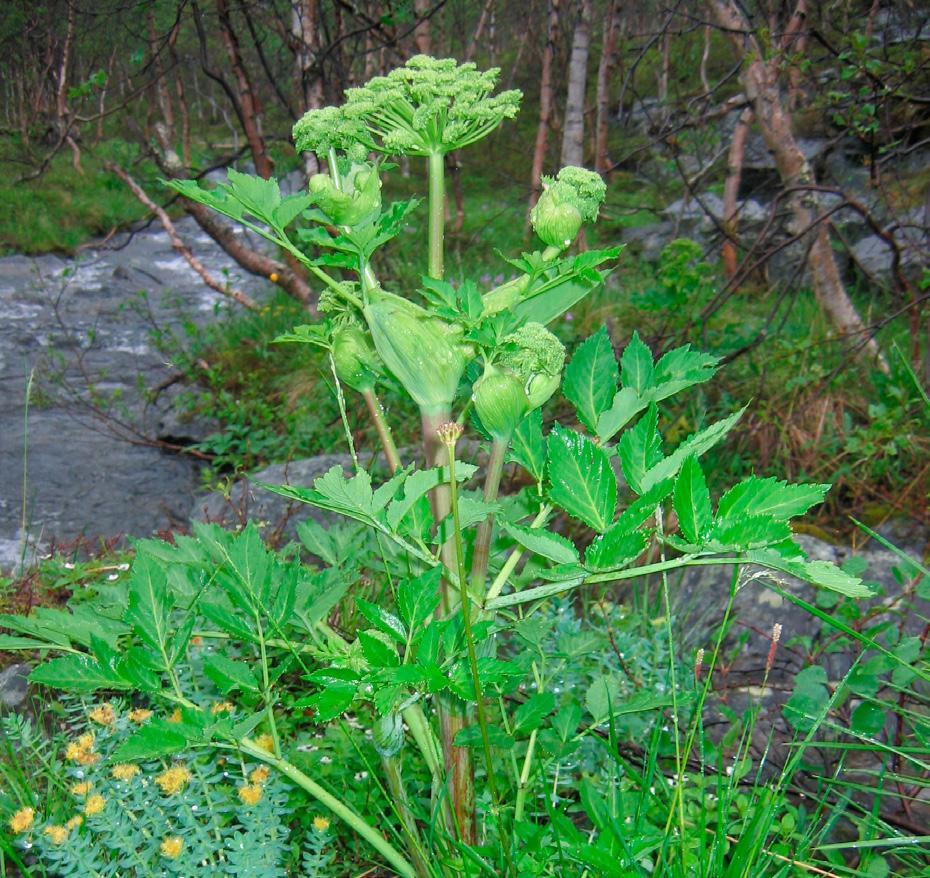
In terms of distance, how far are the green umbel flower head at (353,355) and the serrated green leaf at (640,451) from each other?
11.7 inches

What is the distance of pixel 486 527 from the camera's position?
915 millimetres

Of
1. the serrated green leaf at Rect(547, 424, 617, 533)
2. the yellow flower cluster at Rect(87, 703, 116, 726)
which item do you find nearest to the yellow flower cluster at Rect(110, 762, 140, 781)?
the yellow flower cluster at Rect(87, 703, 116, 726)

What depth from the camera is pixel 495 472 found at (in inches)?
35.7

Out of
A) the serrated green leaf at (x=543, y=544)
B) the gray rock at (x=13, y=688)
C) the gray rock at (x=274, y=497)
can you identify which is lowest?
the gray rock at (x=274, y=497)

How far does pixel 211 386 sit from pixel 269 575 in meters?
5.12

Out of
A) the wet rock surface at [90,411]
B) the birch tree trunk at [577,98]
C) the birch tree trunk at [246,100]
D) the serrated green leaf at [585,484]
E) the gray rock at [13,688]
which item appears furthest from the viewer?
the birch tree trunk at [577,98]

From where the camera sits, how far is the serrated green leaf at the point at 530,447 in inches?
36.6

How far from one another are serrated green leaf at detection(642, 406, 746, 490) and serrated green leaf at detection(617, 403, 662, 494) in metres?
0.01

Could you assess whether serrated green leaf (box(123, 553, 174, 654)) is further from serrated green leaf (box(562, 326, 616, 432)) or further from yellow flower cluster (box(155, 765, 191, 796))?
serrated green leaf (box(562, 326, 616, 432))

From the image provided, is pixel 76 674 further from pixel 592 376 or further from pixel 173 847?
pixel 592 376

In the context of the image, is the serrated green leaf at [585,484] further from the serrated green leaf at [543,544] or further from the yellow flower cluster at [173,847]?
the yellow flower cluster at [173,847]

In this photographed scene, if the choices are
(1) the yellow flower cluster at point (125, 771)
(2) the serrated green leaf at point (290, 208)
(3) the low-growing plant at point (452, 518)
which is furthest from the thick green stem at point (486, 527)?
(1) the yellow flower cluster at point (125, 771)

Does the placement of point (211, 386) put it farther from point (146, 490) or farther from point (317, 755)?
point (317, 755)

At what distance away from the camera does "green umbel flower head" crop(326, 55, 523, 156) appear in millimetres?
833
